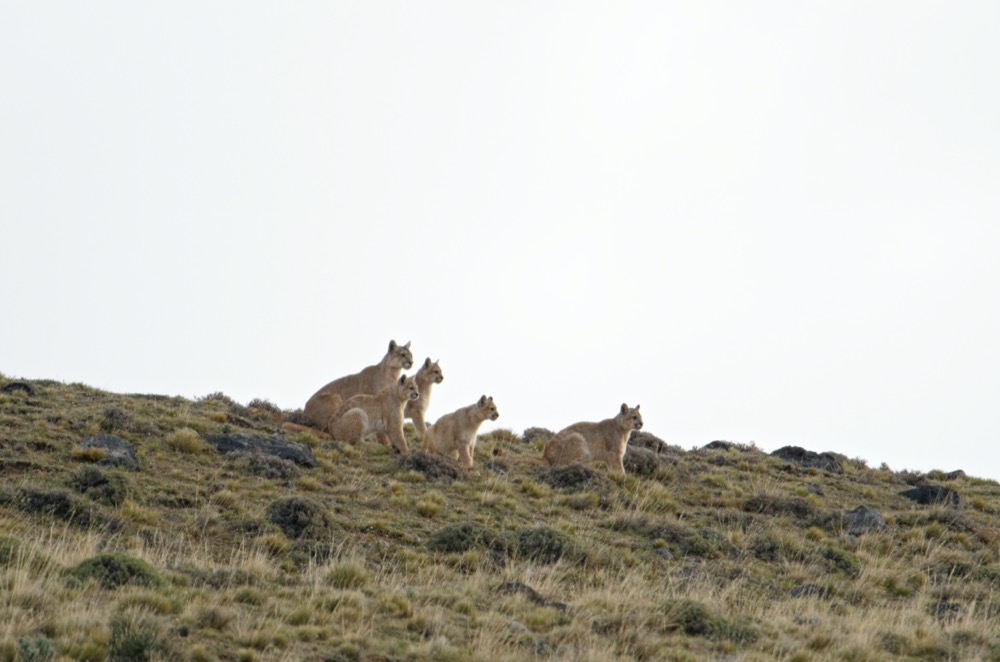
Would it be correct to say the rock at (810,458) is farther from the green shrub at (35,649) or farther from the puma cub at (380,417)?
the green shrub at (35,649)

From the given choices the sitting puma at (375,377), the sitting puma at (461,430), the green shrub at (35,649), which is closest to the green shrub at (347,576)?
the green shrub at (35,649)

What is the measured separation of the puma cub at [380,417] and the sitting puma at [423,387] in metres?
1.03

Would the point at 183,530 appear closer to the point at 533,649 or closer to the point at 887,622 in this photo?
the point at 533,649

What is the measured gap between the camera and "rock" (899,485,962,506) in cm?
2525

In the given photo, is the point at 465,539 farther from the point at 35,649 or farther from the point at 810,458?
the point at 810,458

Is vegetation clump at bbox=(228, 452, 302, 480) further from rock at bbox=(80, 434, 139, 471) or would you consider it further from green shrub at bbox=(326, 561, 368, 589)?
green shrub at bbox=(326, 561, 368, 589)

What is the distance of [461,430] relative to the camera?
23.0 meters

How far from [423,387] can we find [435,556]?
29.2 ft

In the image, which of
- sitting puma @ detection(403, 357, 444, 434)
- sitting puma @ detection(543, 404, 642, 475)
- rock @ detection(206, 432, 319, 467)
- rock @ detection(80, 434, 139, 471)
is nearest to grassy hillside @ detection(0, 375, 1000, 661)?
rock @ detection(80, 434, 139, 471)

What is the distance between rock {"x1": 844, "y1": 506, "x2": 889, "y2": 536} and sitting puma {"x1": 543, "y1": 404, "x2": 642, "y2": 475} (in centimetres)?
484

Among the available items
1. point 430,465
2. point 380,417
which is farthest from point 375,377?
point 430,465

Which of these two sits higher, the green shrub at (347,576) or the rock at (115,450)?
the rock at (115,450)

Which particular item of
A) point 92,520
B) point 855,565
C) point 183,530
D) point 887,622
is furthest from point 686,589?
point 92,520

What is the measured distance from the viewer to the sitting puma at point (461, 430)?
22828 millimetres
